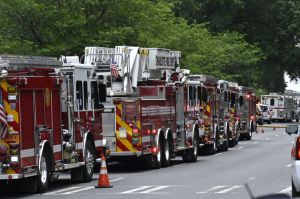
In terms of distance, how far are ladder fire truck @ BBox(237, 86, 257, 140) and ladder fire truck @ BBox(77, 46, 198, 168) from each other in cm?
1455

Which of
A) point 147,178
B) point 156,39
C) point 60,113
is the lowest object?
point 147,178

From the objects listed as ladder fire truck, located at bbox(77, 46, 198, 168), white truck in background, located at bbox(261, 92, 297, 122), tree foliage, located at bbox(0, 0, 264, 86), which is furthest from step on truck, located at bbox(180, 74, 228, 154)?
A: white truck in background, located at bbox(261, 92, 297, 122)

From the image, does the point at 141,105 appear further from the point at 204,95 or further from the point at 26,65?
the point at 204,95

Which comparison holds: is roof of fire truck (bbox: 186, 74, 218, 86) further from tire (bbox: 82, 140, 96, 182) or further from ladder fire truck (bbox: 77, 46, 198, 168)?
tire (bbox: 82, 140, 96, 182)

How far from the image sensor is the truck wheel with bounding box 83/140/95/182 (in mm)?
21391

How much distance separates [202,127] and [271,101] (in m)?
51.5

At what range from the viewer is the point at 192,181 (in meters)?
21.3

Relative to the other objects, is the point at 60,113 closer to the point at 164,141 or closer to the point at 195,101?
the point at 164,141

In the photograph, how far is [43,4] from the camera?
108 ft

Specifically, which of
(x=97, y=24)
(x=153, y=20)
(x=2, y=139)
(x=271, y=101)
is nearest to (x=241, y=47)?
(x=271, y=101)

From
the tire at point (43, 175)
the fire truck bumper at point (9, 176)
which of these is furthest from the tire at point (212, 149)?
the fire truck bumper at point (9, 176)

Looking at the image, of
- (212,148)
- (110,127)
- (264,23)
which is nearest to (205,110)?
(212,148)

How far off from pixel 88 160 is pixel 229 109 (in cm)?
1873

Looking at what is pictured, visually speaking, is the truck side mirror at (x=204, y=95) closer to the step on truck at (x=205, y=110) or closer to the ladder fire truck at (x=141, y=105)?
the step on truck at (x=205, y=110)
